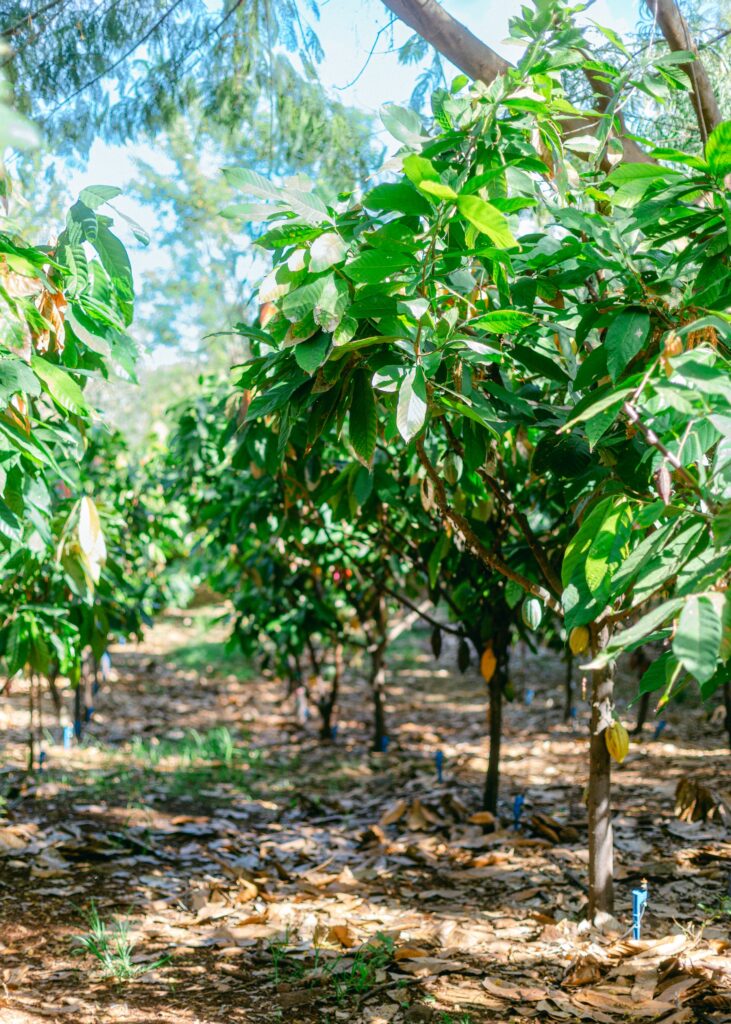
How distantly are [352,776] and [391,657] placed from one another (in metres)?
4.11

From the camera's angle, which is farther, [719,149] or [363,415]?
[363,415]

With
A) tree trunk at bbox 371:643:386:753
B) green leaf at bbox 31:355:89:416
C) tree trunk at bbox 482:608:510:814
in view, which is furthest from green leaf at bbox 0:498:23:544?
tree trunk at bbox 371:643:386:753

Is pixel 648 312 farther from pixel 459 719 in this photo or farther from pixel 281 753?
pixel 459 719

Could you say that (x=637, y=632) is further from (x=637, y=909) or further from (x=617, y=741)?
(x=637, y=909)

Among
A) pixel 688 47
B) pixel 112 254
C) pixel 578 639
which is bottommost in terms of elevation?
pixel 578 639

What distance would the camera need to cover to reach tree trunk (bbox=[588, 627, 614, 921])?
2.21m

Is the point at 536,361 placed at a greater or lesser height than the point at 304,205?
lesser

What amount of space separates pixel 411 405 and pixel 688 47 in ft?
5.51

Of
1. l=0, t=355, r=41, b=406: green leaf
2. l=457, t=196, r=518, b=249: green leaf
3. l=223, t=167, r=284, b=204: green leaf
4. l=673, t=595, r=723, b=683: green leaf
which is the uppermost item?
l=223, t=167, r=284, b=204: green leaf

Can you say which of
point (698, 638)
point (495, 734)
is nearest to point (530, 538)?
point (698, 638)

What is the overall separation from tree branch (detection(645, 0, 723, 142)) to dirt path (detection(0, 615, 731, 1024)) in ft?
→ 6.85

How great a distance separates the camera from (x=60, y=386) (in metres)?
1.60

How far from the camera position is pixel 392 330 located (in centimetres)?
144

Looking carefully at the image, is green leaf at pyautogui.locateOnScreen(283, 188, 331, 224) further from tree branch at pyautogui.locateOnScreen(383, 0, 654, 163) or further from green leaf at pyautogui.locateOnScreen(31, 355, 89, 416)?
tree branch at pyautogui.locateOnScreen(383, 0, 654, 163)
